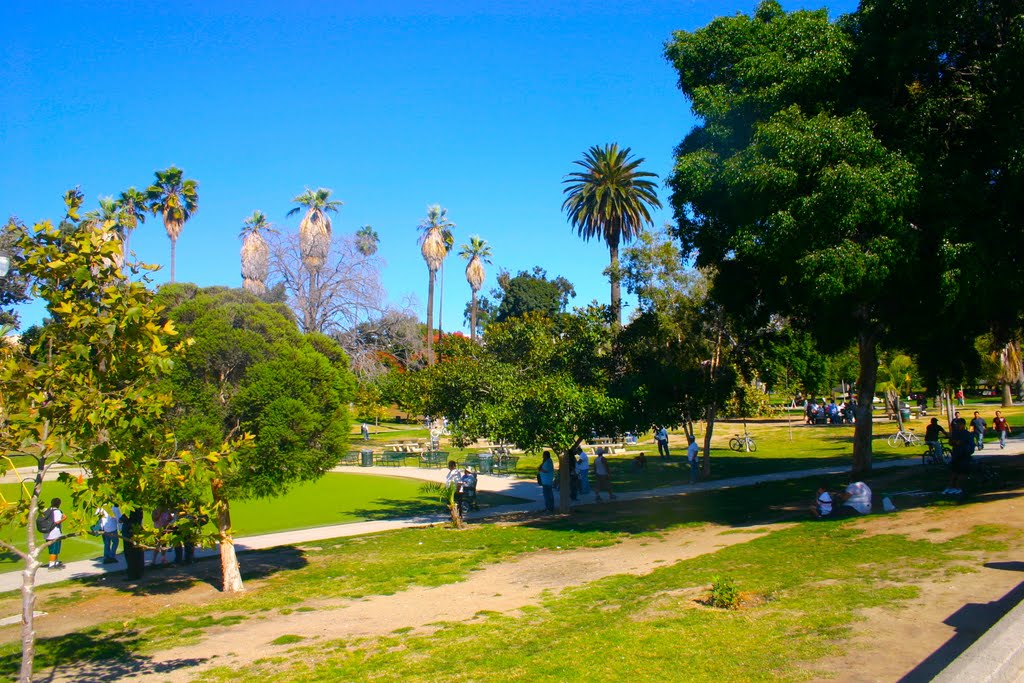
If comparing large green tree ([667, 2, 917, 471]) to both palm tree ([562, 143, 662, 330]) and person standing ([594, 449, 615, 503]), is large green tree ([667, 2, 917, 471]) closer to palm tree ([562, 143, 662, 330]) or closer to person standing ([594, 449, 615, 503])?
person standing ([594, 449, 615, 503])

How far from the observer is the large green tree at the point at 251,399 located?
12547 millimetres

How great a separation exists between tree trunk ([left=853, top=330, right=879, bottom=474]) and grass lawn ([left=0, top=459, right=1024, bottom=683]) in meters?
6.12

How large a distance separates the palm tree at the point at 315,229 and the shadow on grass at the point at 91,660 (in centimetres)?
3746

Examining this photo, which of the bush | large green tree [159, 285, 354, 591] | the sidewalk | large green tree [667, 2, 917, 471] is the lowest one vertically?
the sidewalk

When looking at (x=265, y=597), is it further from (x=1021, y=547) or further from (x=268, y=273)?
(x=268, y=273)

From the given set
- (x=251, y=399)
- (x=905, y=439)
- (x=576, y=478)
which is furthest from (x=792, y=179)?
(x=905, y=439)

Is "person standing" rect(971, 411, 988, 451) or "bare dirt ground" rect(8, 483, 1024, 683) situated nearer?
"bare dirt ground" rect(8, 483, 1024, 683)

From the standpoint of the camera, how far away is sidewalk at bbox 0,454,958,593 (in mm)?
15648

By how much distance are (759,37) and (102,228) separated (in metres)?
15.3

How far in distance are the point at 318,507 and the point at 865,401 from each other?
16477 mm

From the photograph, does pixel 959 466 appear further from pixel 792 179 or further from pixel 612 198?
pixel 612 198

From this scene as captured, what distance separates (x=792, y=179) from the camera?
1438cm

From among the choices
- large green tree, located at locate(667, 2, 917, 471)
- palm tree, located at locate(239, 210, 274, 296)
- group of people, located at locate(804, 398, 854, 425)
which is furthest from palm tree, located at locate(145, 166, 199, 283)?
group of people, located at locate(804, 398, 854, 425)

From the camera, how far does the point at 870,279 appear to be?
13.8 m
